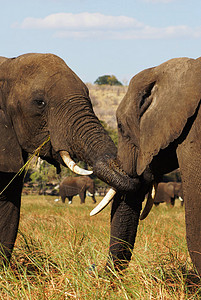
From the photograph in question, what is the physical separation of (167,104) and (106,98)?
91783 mm

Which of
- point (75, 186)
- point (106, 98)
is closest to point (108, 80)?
point (106, 98)

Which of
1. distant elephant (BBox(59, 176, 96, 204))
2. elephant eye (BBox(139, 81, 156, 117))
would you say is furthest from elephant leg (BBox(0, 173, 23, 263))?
distant elephant (BBox(59, 176, 96, 204))

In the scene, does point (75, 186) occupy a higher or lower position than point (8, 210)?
lower

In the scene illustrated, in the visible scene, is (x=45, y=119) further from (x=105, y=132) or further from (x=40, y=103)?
(x=105, y=132)

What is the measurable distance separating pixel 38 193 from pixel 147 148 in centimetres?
3070

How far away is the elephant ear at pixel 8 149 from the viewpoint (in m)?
5.15

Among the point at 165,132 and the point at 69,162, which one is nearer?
the point at 165,132

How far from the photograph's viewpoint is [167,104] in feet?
13.0

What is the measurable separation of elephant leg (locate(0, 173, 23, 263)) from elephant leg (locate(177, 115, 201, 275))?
7.15 feet

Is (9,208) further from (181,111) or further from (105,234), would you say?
(181,111)

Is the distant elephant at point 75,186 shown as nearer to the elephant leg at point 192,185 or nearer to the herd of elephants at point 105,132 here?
the herd of elephants at point 105,132

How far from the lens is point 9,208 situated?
5.48 meters

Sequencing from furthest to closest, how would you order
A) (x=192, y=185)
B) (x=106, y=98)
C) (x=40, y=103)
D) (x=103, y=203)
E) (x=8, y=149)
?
(x=106, y=98) → (x=8, y=149) → (x=40, y=103) → (x=103, y=203) → (x=192, y=185)

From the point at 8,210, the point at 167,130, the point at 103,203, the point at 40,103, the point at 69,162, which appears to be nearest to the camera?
the point at 167,130
